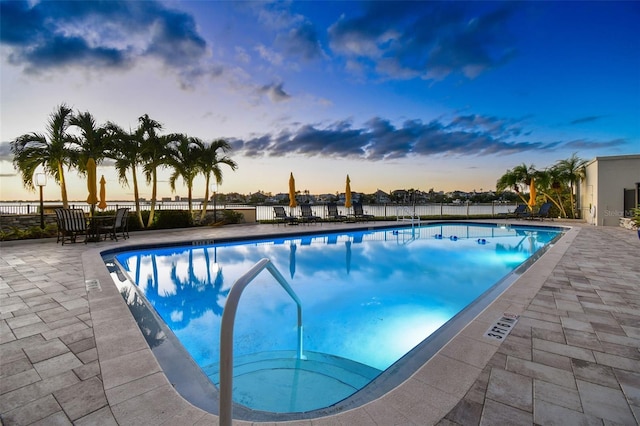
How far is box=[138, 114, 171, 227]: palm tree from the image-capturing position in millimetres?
11242

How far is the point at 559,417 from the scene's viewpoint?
5.40 ft

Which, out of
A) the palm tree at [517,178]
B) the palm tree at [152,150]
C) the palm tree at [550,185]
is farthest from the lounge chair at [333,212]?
the palm tree at [550,185]

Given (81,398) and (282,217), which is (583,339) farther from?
(282,217)

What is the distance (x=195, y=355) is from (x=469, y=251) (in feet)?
27.1

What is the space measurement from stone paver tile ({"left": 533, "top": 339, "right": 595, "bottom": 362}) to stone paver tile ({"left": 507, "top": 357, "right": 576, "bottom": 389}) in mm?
321

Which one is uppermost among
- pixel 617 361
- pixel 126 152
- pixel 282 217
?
pixel 126 152

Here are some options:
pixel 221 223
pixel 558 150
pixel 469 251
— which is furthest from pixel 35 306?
pixel 558 150

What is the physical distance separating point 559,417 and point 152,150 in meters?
13.0

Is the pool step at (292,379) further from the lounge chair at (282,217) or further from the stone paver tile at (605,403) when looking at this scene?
the lounge chair at (282,217)

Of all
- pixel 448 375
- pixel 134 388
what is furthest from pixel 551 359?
pixel 134 388

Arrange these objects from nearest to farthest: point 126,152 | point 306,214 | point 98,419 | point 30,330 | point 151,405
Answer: point 98,419, point 151,405, point 30,330, point 126,152, point 306,214

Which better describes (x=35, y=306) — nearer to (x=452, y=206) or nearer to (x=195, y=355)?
(x=195, y=355)

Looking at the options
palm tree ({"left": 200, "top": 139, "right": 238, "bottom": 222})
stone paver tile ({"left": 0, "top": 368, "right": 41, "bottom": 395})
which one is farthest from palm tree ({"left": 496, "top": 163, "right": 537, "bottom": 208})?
stone paver tile ({"left": 0, "top": 368, "right": 41, "bottom": 395})

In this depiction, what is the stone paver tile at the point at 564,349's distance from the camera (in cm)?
234
